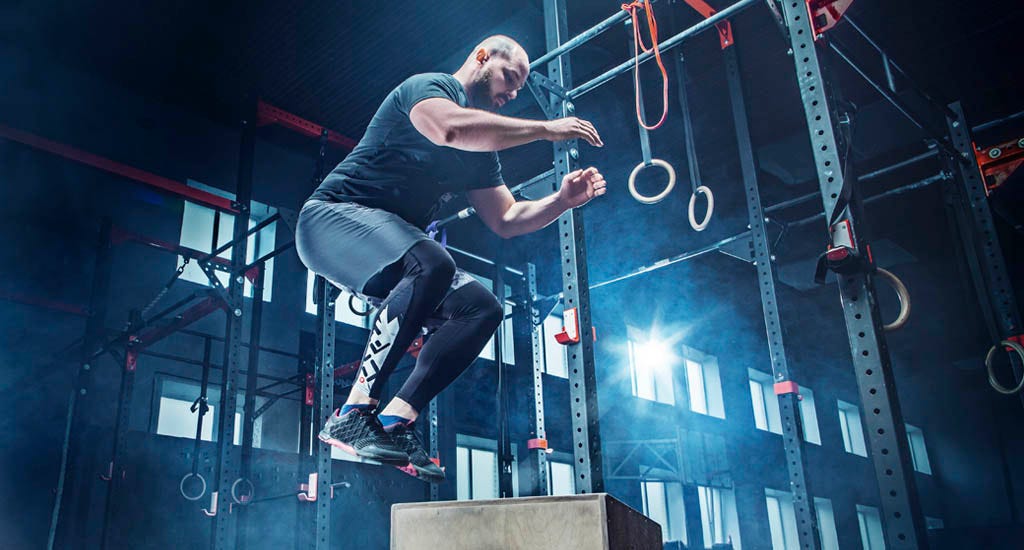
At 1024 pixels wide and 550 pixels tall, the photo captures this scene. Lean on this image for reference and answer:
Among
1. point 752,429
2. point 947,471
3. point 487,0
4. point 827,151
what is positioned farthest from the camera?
point 947,471

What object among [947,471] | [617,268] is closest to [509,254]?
[617,268]

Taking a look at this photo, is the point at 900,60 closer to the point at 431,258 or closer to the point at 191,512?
the point at 431,258

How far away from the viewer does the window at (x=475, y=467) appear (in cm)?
860

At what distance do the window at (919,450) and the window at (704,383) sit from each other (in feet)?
16.1

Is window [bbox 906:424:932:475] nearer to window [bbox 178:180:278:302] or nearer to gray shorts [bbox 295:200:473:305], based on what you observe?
window [bbox 178:180:278:302]

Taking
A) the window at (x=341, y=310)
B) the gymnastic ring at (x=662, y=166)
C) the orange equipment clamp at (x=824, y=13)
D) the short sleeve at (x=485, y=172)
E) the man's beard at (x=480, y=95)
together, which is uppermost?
the window at (x=341, y=310)

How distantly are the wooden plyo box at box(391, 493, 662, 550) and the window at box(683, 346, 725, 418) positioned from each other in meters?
10.5

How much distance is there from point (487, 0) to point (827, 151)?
3.85m

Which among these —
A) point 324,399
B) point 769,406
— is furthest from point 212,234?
point 769,406

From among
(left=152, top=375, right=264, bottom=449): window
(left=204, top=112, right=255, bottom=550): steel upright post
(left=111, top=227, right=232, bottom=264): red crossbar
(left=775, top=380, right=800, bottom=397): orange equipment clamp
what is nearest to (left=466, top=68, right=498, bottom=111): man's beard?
(left=775, top=380, right=800, bottom=397): orange equipment clamp

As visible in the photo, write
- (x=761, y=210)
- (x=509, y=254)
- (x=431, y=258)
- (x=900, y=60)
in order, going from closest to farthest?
(x=431, y=258) → (x=761, y=210) → (x=900, y=60) → (x=509, y=254)

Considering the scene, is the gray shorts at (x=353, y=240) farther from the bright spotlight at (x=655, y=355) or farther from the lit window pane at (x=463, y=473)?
the bright spotlight at (x=655, y=355)

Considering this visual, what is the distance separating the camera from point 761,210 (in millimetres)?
3738

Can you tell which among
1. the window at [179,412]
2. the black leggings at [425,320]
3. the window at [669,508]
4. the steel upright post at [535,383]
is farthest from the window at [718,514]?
the black leggings at [425,320]
